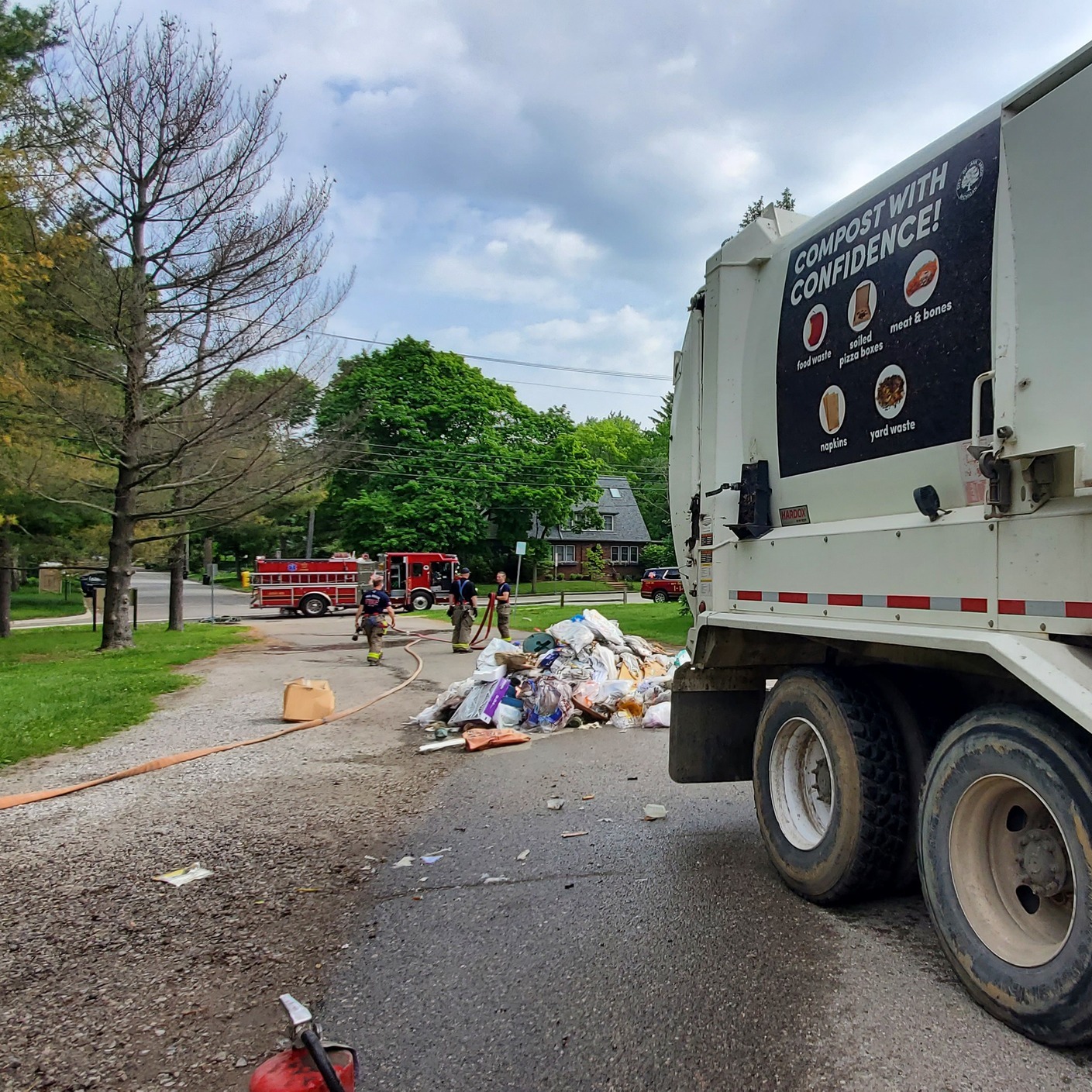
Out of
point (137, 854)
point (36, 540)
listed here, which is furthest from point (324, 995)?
point (36, 540)

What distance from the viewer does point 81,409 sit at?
14.9m

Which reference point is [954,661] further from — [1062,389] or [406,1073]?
[406,1073]

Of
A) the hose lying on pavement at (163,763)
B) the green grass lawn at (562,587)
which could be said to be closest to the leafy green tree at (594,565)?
the green grass lawn at (562,587)

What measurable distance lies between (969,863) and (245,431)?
1581 cm

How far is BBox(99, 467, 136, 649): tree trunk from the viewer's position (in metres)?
16.5

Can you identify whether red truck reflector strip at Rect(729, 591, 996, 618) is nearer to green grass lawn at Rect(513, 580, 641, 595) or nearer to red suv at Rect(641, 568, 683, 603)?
red suv at Rect(641, 568, 683, 603)

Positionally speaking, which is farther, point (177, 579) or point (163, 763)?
point (177, 579)

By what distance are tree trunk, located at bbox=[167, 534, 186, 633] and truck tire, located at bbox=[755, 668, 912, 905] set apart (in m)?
22.2

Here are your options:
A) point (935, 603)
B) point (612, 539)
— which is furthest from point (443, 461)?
point (935, 603)

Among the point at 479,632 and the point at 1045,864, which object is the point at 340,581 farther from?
the point at 1045,864

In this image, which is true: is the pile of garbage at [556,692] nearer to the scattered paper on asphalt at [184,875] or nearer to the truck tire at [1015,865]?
→ the scattered paper on asphalt at [184,875]

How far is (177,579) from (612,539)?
39.9 m

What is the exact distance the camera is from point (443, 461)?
41.9 metres

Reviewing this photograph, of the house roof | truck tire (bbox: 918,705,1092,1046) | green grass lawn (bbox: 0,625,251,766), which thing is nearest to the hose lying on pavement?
green grass lawn (bbox: 0,625,251,766)
